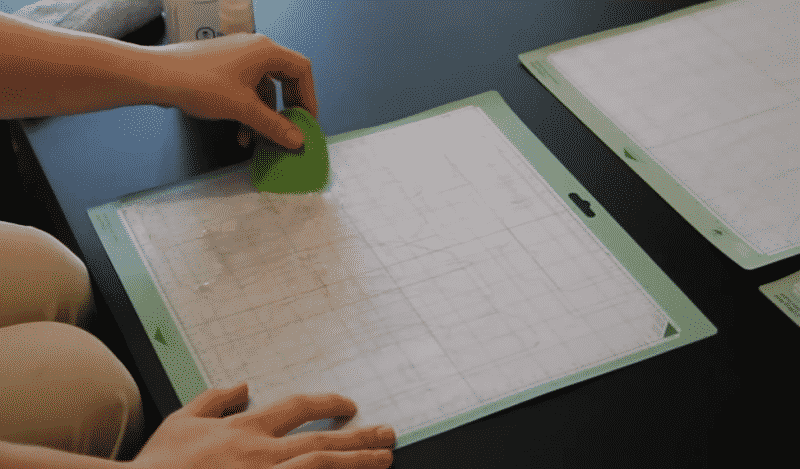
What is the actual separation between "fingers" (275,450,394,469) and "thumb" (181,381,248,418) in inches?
3.0

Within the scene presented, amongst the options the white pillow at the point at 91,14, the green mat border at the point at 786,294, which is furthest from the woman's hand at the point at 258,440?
the white pillow at the point at 91,14

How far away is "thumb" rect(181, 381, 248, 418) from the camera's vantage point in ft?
2.39

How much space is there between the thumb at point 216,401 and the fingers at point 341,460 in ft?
0.25

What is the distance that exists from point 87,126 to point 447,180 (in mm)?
426

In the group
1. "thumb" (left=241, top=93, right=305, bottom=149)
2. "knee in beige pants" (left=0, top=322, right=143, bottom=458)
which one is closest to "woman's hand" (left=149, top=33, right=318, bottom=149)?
"thumb" (left=241, top=93, right=305, bottom=149)

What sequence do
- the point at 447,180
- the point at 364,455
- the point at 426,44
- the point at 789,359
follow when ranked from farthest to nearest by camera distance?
the point at 426,44 < the point at 447,180 < the point at 789,359 < the point at 364,455

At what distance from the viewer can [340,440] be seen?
2.40 feet

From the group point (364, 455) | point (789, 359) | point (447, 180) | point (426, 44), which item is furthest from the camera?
point (426, 44)

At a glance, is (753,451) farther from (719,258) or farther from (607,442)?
(719,258)

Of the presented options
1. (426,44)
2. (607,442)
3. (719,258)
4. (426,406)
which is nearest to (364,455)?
(426,406)

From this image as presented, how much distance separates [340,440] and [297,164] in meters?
0.34

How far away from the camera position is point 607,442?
751 mm

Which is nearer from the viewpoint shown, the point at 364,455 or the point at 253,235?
the point at 364,455

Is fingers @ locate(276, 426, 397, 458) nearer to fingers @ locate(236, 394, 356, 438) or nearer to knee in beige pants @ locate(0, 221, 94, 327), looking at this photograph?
fingers @ locate(236, 394, 356, 438)
